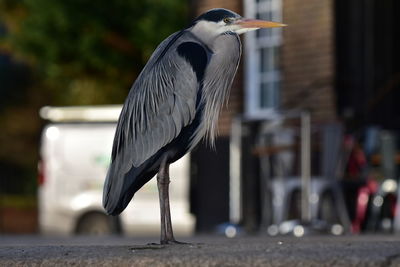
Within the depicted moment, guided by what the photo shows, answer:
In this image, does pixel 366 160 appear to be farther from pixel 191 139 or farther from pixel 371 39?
pixel 191 139

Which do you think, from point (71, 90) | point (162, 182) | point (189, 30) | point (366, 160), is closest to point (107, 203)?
point (162, 182)

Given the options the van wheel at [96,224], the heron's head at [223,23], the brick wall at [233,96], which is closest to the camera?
the heron's head at [223,23]

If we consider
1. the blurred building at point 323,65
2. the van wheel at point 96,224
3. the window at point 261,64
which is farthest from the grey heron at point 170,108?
the van wheel at point 96,224

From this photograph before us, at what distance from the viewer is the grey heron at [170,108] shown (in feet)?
24.0

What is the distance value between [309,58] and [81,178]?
167 inches

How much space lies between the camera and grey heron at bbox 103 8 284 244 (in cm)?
732

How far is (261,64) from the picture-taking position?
21781 millimetres

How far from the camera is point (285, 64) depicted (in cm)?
2114

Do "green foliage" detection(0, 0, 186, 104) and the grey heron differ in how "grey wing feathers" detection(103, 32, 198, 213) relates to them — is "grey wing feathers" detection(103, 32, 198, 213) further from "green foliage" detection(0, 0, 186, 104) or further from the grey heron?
"green foliage" detection(0, 0, 186, 104)

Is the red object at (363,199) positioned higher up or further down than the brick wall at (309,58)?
further down

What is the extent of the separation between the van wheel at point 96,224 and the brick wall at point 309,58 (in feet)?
11.5

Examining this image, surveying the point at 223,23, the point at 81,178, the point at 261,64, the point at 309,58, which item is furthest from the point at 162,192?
the point at 81,178

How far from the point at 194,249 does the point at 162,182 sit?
1.86 feet

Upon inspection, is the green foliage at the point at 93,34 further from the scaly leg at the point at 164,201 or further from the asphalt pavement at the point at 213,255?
the asphalt pavement at the point at 213,255
